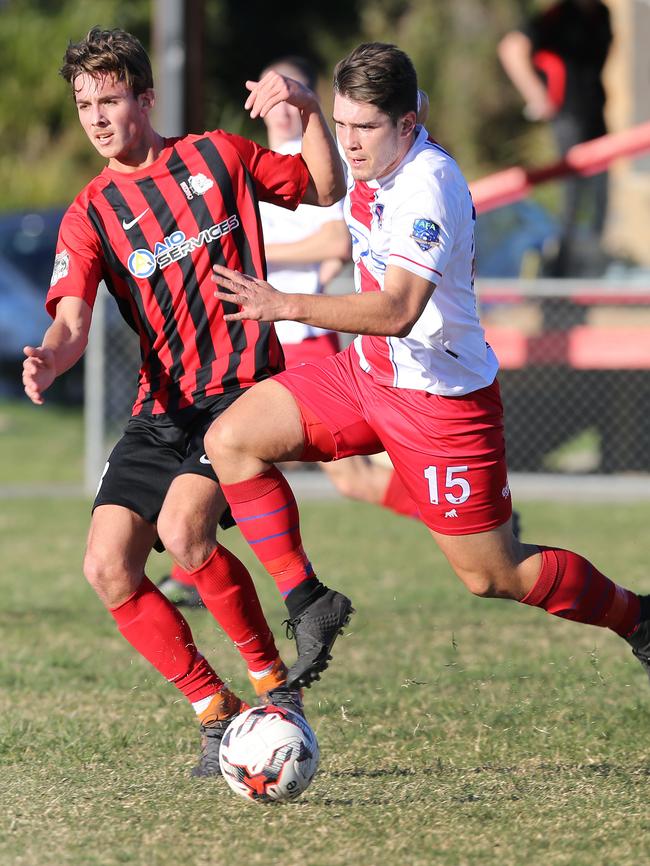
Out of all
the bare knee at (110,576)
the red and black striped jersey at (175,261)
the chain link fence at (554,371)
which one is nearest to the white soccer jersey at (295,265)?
the red and black striped jersey at (175,261)

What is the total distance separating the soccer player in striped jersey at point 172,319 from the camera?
444cm

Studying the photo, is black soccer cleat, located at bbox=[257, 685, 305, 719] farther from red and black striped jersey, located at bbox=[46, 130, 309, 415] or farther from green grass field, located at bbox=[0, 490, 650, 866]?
red and black striped jersey, located at bbox=[46, 130, 309, 415]

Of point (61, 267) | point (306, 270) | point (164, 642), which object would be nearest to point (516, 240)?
point (306, 270)

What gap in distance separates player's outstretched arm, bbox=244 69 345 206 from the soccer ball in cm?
178

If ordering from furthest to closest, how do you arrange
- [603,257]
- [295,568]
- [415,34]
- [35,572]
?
[415,34]
[603,257]
[35,572]
[295,568]

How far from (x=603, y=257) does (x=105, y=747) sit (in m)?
7.86

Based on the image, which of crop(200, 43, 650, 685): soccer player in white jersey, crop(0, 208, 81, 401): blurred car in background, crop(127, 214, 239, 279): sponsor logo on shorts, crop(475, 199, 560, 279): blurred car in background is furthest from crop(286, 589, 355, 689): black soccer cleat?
crop(0, 208, 81, 401): blurred car in background

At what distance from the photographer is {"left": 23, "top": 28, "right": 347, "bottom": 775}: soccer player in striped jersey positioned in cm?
444

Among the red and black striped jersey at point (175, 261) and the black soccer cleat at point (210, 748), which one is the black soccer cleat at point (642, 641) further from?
the red and black striped jersey at point (175, 261)

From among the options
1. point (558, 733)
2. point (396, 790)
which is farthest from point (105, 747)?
point (558, 733)

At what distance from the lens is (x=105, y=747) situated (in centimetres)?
467

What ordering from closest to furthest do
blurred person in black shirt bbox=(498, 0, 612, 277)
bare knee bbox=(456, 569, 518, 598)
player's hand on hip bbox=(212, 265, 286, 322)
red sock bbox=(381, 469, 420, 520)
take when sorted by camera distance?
1. player's hand on hip bbox=(212, 265, 286, 322)
2. bare knee bbox=(456, 569, 518, 598)
3. red sock bbox=(381, 469, 420, 520)
4. blurred person in black shirt bbox=(498, 0, 612, 277)

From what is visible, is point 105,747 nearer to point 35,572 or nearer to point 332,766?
point 332,766

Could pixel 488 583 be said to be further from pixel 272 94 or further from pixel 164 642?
pixel 272 94
